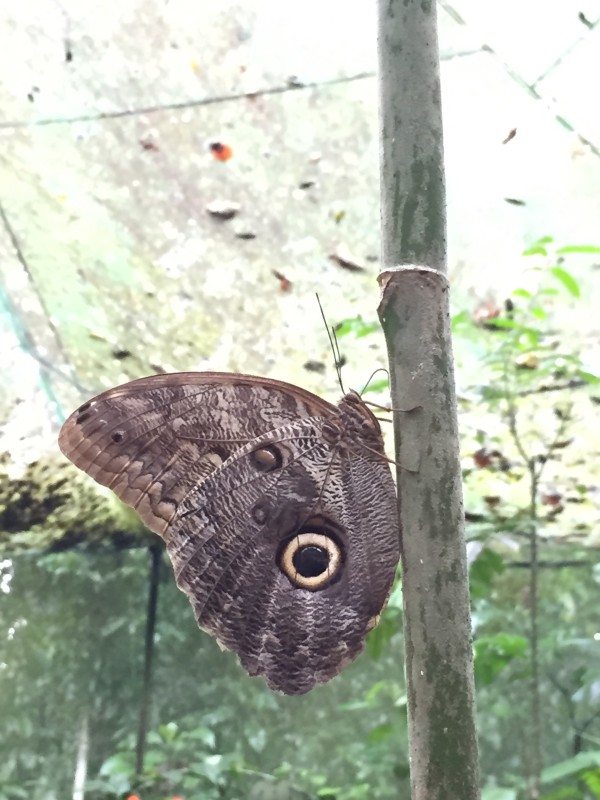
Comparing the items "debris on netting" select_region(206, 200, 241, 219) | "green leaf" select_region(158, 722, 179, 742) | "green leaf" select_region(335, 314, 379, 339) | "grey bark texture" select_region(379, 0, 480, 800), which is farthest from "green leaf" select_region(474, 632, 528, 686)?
"debris on netting" select_region(206, 200, 241, 219)

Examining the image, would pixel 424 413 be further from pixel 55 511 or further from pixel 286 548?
pixel 55 511

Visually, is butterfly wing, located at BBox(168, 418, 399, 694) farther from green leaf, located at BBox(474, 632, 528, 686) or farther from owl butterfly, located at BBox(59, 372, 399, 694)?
green leaf, located at BBox(474, 632, 528, 686)

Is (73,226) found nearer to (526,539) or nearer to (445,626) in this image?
(526,539)

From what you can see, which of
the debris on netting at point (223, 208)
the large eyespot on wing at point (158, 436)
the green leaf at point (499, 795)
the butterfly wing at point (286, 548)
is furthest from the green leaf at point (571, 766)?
the debris on netting at point (223, 208)

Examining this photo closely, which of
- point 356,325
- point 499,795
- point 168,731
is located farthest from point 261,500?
point 168,731

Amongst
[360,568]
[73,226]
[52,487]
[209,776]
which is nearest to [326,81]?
[73,226]

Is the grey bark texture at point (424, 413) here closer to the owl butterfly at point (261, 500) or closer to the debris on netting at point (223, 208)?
the owl butterfly at point (261, 500)

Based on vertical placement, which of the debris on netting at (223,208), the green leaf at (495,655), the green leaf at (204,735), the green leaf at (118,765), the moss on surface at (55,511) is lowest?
the green leaf at (118,765)

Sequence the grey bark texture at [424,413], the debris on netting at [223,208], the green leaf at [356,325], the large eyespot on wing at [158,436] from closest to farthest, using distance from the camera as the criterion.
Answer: the grey bark texture at [424,413] < the large eyespot on wing at [158,436] < the green leaf at [356,325] < the debris on netting at [223,208]
